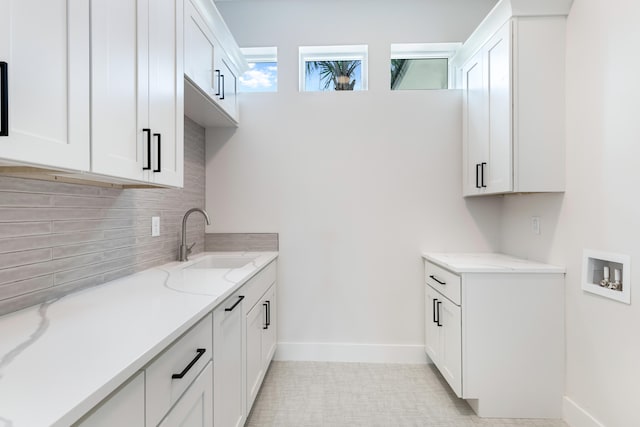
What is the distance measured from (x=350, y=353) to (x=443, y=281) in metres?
0.99

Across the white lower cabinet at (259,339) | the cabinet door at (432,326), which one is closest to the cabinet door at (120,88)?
the white lower cabinet at (259,339)

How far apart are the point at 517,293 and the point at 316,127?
185cm

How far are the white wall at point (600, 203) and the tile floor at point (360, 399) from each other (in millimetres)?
436

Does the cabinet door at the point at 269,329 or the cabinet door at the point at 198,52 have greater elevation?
the cabinet door at the point at 198,52

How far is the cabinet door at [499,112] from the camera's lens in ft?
6.63

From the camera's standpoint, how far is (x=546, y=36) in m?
1.97

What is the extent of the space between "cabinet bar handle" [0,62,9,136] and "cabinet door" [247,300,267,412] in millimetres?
1322

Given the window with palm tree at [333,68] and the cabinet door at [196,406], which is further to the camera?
the window with palm tree at [333,68]

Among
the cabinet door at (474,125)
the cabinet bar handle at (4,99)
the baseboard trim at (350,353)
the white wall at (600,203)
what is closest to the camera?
the cabinet bar handle at (4,99)

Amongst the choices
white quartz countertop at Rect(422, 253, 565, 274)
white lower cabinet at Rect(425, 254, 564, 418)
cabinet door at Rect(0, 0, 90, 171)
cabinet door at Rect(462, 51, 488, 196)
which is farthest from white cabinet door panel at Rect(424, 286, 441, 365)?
cabinet door at Rect(0, 0, 90, 171)

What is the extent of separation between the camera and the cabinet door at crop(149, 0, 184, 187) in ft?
4.36

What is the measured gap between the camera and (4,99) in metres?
0.69

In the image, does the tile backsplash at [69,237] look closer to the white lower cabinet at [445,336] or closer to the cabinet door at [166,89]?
the cabinet door at [166,89]

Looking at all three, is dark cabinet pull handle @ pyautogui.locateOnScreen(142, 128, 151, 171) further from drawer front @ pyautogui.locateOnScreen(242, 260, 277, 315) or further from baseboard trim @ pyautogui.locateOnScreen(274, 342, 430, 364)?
baseboard trim @ pyautogui.locateOnScreen(274, 342, 430, 364)
